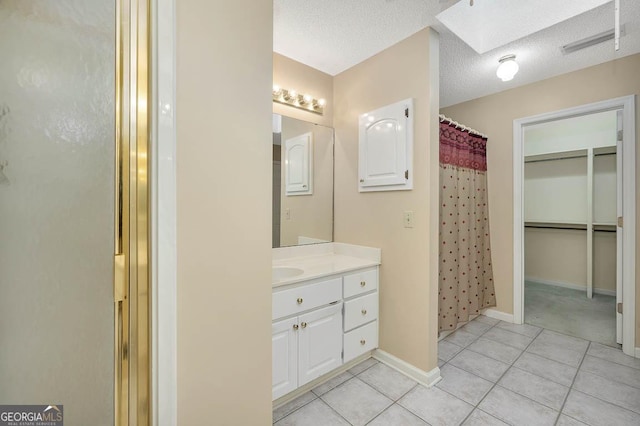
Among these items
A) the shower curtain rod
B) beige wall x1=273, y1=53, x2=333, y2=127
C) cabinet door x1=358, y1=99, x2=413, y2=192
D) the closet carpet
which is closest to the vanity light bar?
beige wall x1=273, y1=53, x2=333, y2=127

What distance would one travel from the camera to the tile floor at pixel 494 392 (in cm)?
156

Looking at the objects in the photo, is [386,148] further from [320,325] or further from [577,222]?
[577,222]

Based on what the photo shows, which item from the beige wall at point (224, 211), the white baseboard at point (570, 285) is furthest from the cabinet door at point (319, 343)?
the white baseboard at point (570, 285)

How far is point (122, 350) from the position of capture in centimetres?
70

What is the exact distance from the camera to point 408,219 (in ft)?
6.52

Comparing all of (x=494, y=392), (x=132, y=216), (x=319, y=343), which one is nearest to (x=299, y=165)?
(x=319, y=343)

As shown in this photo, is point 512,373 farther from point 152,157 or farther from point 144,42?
point 144,42

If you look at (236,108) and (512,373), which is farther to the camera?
(512,373)

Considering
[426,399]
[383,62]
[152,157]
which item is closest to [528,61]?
[383,62]

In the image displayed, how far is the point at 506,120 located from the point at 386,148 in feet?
5.65

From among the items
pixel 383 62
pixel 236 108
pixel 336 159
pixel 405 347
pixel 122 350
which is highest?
pixel 383 62

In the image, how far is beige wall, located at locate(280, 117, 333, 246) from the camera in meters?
2.26

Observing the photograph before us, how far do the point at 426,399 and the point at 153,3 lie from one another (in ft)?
7.65

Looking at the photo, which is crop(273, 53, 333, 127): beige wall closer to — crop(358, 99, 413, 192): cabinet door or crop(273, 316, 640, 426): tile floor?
crop(358, 99, 413, 192): cabinet door
